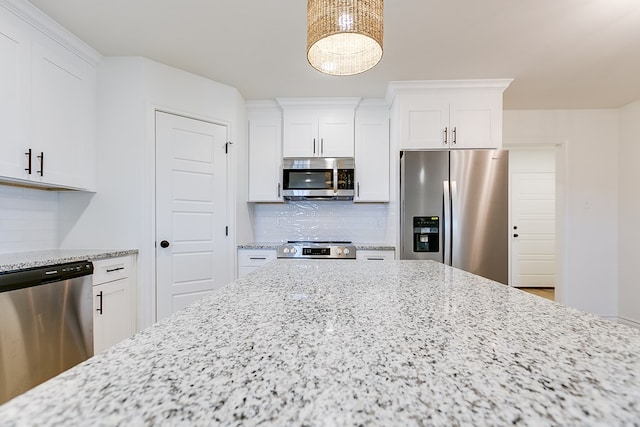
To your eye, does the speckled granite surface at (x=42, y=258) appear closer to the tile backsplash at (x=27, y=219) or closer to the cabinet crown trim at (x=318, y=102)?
the tile backsplash at (x=27, y=219)

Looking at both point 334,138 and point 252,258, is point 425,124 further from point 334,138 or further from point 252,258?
point 252,258

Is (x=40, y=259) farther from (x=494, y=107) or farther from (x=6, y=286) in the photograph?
(x=494, y=107)

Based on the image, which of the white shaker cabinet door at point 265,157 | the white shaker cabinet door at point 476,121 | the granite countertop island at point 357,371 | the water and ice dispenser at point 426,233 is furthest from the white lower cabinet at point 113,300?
the white shaker cabinet door at point 476,121

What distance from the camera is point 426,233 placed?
8.77 feet

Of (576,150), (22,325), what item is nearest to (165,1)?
(22,325)

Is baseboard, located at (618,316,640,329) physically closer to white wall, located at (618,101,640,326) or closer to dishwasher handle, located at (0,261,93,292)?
white wall, located at (618,101,640,326)

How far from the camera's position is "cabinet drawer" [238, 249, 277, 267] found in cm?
292

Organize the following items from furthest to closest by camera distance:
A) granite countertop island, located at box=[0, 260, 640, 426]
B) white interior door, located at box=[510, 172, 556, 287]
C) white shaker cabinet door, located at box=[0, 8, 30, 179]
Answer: white interior door, located at box=[510, 172, 556, 287]
white shaker cabinet door, located at box=[0, 8, 30, 179]
granite countertop island, located at box=[0, 260, 640, 426]

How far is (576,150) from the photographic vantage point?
137 inches

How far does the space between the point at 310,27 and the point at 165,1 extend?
1278 millimetres

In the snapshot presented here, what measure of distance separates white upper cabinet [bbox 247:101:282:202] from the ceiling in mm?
357

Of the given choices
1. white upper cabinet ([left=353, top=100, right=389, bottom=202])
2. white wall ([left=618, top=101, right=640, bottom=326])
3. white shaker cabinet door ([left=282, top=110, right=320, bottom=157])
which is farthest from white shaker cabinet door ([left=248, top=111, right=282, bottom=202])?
white wall ([left=618, top=101, right=640, bottom=326])

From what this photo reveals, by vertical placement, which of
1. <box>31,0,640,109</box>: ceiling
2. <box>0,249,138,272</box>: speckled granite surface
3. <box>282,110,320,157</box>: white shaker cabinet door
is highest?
<box>31,0,640,109</box>: ceiling

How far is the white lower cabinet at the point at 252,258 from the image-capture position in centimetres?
292
